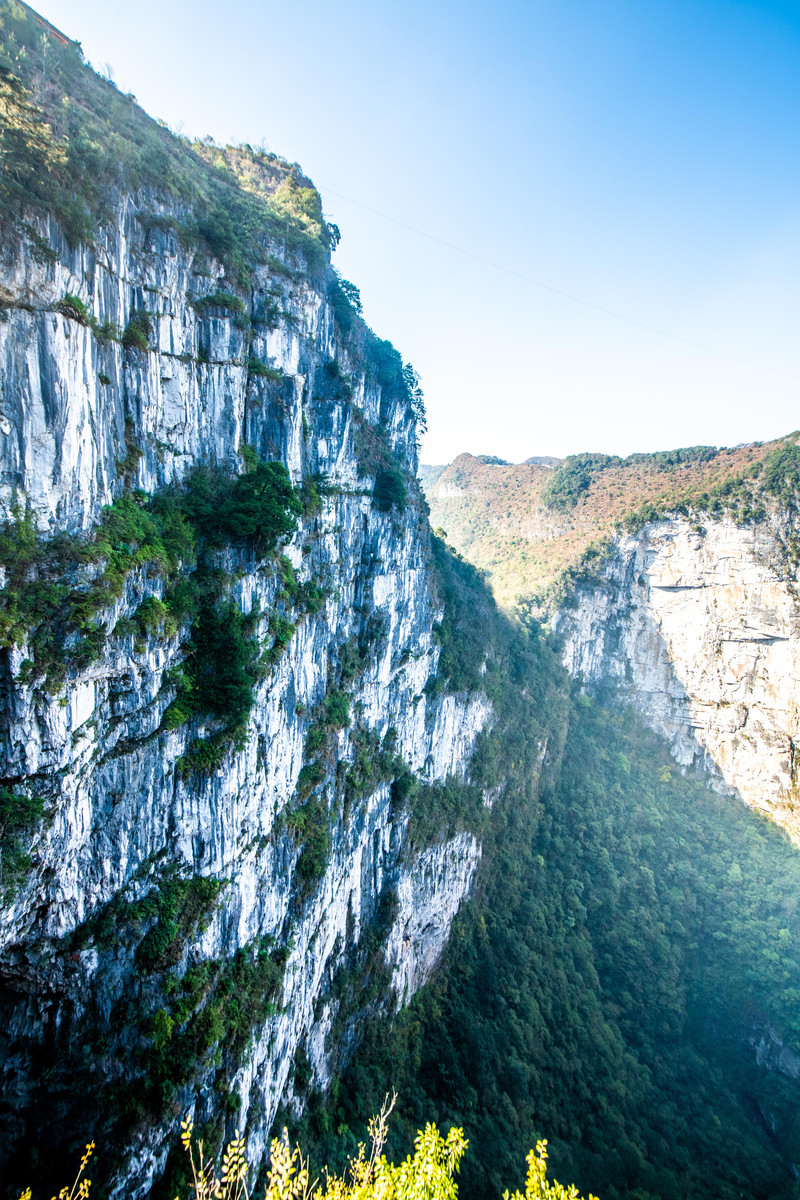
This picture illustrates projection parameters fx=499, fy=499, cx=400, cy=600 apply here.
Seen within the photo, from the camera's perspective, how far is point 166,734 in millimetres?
13531

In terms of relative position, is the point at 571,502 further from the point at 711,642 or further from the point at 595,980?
the point at 595,980

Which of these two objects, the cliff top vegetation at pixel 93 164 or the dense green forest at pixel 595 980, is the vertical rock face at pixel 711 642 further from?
the cliff top vegetation at pixel 93 164

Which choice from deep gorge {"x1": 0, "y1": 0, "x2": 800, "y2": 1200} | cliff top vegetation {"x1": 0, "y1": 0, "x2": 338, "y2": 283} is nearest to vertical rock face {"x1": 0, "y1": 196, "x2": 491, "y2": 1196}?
deep gorge {"x1": 0, "y1": 0, "x2": 800, "y2": 1200}

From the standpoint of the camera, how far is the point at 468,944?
29688 millimetres

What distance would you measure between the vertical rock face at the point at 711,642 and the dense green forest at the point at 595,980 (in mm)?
2887

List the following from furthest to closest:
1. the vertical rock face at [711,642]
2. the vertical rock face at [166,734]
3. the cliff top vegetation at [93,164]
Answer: the vertical rock face at [711,642]
the vertical rock face at [166,734]
the cliff top vegetation at [93,164]

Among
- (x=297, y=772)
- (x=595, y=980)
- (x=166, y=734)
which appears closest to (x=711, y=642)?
(x=595, y=980)

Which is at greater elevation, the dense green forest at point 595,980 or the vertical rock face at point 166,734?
the vertical rock face at point 166,734

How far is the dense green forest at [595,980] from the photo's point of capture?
22562 millimetres

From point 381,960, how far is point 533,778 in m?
18.6

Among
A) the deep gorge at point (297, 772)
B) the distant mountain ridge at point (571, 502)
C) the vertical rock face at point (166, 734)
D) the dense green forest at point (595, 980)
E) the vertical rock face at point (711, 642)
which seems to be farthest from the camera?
the distant mountain ridge at point (571, 502)

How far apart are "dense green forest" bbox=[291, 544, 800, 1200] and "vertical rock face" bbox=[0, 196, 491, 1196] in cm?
568

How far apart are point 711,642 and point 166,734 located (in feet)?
147

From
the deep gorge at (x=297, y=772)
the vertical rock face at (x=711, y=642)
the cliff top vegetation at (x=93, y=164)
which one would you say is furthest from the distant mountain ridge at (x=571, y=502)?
the cliff top vegetation at (x=93, y=164)
